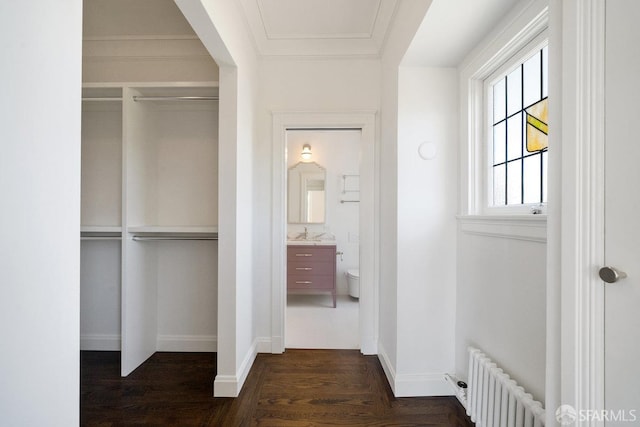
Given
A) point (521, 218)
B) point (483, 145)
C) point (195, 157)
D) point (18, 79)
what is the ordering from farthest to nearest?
1. point (195, 157)
2. point (483, 145)
3. point (521, 218)
4. point (18, 79)

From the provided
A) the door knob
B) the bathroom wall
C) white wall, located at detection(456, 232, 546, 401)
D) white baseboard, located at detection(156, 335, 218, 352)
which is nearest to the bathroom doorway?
the bathroom wall

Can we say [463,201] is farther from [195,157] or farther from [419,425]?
[195,157]

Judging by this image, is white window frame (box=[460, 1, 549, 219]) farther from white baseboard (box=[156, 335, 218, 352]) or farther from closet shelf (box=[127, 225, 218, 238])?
white baseboard (box=[156, 335, 218, 352])

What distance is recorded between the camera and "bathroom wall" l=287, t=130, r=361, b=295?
4297 millimetres

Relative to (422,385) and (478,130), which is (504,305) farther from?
(478,130)

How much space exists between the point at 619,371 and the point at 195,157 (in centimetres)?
265

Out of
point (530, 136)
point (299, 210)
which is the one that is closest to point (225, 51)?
point (530, 136)

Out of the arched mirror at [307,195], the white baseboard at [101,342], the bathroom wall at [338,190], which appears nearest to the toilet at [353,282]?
the bathroom wall at [338,190]

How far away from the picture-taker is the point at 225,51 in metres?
1.69

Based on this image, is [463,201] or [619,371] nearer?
[619,371]

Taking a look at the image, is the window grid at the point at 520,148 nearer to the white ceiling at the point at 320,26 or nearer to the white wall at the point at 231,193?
the white ceiling at the point at 320,26

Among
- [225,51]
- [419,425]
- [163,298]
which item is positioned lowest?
[419,425]

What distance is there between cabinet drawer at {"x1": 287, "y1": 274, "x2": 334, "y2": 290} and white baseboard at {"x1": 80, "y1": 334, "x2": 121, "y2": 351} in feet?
6.19

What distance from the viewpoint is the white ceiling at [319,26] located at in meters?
2.02
